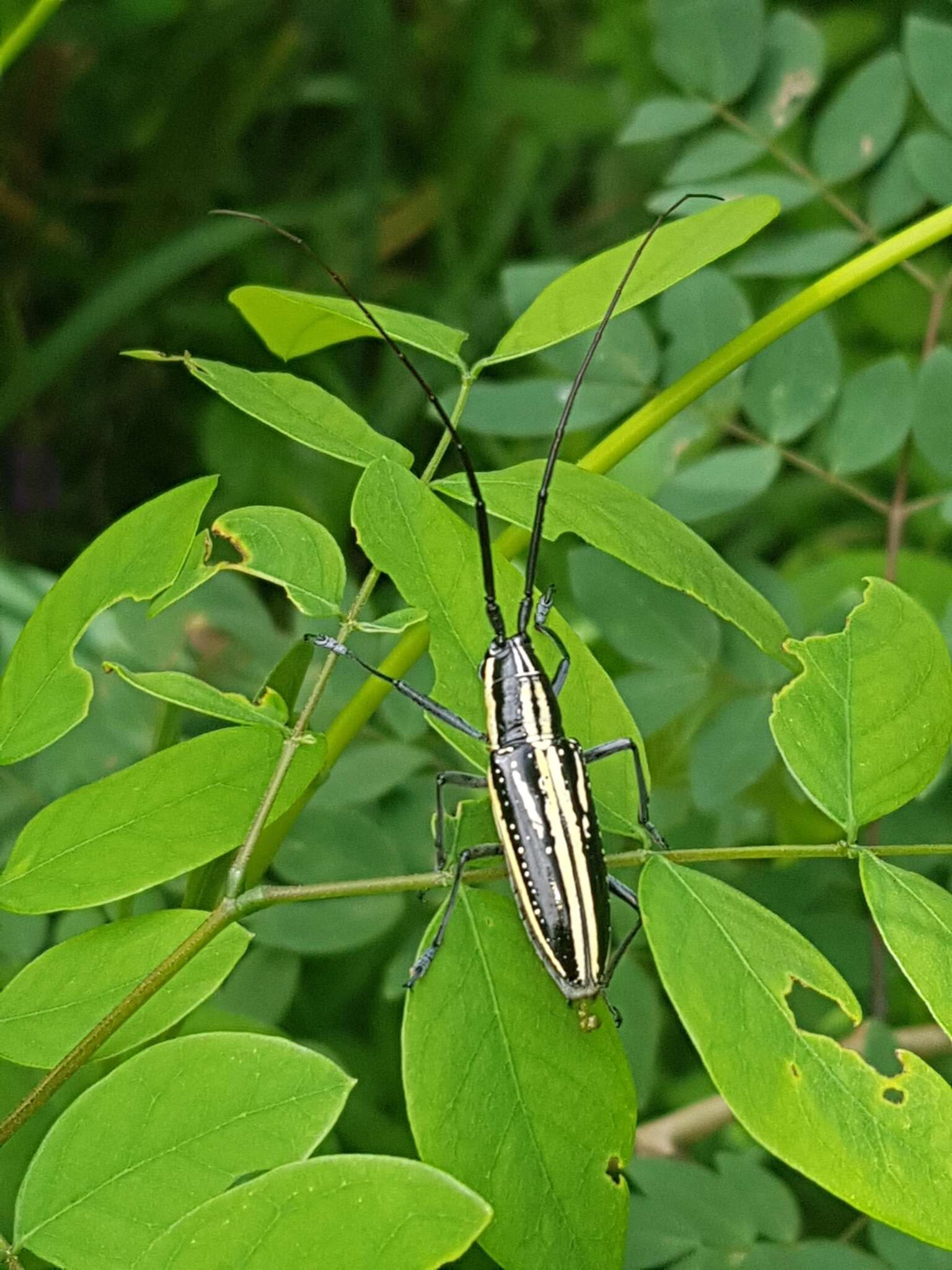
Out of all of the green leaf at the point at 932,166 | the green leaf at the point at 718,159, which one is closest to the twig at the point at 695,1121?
the green leaf at the point at 932,166

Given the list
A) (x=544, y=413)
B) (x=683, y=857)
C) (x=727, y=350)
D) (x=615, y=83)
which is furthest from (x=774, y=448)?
(x=615, y=83)

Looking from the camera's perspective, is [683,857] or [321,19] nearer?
[683,857]

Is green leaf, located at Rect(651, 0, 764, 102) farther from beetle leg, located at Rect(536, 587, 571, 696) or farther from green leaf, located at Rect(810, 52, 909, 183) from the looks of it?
beetle leg, located at Rect(536, 587, 571, 696)

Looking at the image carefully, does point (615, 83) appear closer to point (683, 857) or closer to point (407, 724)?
point (407, 724)

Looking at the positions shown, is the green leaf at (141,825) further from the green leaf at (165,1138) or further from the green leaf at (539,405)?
the green leaf at (539,405)

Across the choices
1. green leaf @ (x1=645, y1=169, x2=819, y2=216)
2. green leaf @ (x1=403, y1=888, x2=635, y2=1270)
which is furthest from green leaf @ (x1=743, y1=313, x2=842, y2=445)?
green leaf @ (x1=403, y1=888, x2=635, y2=1270)
